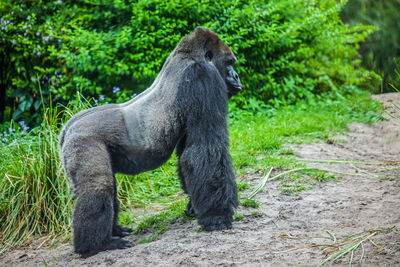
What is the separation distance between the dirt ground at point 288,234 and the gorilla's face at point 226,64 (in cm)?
109

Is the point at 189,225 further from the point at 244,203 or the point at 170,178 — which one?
the point at 170,178

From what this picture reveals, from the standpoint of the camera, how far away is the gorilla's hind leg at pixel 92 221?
2.84 meters

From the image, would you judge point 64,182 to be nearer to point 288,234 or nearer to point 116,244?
point 116,244

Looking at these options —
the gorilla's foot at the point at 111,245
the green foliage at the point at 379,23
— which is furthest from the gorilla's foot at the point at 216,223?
the green foliage at the point at 379,23

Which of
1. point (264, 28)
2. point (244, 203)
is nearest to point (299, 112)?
point (264, 28)

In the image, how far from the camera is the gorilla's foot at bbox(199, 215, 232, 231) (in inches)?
121

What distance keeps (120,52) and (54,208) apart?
11.0 ft

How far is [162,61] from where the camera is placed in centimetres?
627

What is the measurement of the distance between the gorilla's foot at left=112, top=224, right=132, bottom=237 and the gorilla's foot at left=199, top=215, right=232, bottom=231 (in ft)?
2.50

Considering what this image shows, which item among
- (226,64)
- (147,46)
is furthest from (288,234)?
(147,46)

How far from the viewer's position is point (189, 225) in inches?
133

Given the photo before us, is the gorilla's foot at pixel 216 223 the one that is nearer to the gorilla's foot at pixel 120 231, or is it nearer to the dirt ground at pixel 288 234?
the dirt ground at pixel 288 234

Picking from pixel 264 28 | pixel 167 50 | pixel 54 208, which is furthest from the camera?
pixel 264 28

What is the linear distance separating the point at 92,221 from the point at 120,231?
648 mm
